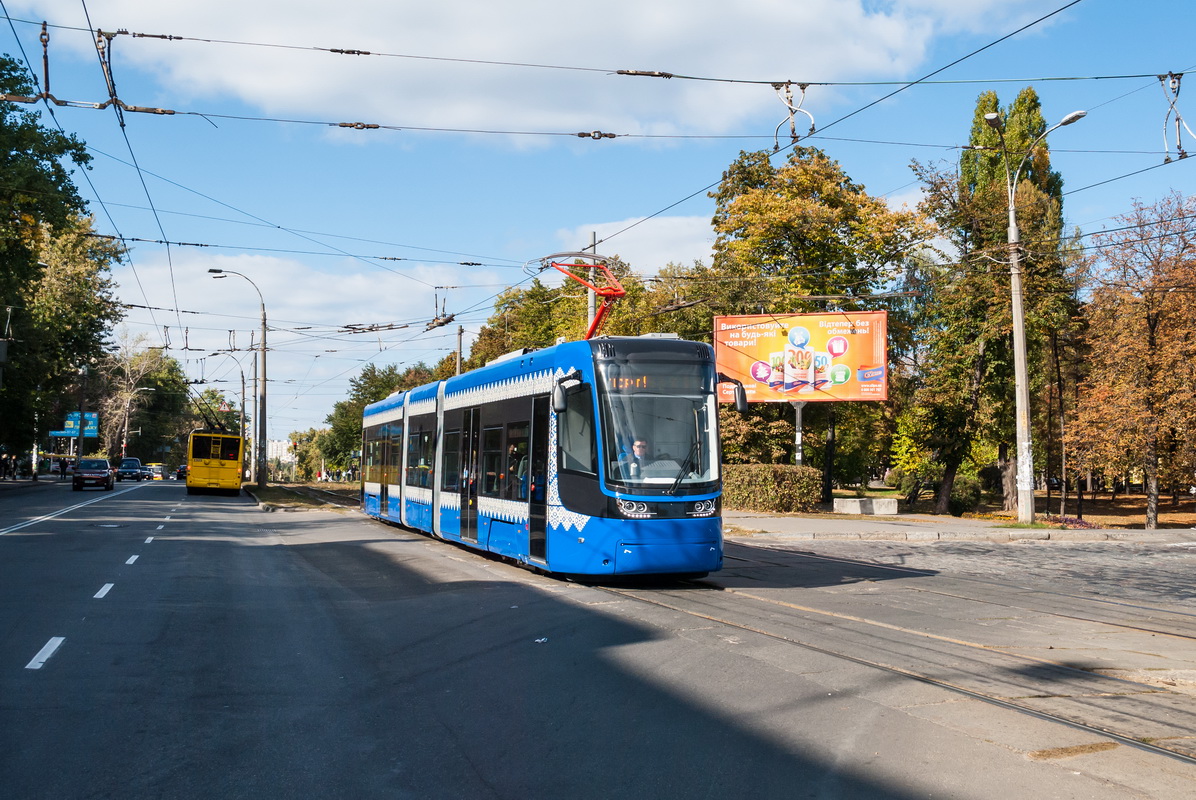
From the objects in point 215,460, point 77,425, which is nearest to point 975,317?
point 215,460

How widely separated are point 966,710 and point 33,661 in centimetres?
723

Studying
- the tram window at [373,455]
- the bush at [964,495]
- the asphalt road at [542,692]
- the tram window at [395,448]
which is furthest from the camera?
the bush at [964,495]

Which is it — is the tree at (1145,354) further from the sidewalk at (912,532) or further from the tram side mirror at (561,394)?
the tram side mirror at (561,394)

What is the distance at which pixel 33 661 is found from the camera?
8.20m

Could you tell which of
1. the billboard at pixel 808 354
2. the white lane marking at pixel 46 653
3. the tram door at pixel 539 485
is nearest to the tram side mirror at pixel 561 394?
the tram door at pixel 539 485

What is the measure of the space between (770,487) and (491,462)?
19724mm

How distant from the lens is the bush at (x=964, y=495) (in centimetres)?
4859

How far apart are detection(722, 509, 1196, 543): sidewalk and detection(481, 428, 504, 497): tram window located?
1004cm

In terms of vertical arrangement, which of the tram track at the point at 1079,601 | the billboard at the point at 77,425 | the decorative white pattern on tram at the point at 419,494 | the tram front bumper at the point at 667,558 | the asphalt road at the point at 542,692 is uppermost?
the billboard at the point at 77,425

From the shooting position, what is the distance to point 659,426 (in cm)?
1341

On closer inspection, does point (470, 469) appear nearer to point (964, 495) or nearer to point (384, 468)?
point (384, 468)

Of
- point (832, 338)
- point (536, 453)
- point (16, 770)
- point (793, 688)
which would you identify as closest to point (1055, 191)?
point (832, 338)

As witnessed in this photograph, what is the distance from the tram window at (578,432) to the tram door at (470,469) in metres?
4.02

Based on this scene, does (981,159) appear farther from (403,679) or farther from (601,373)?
(403,679)
